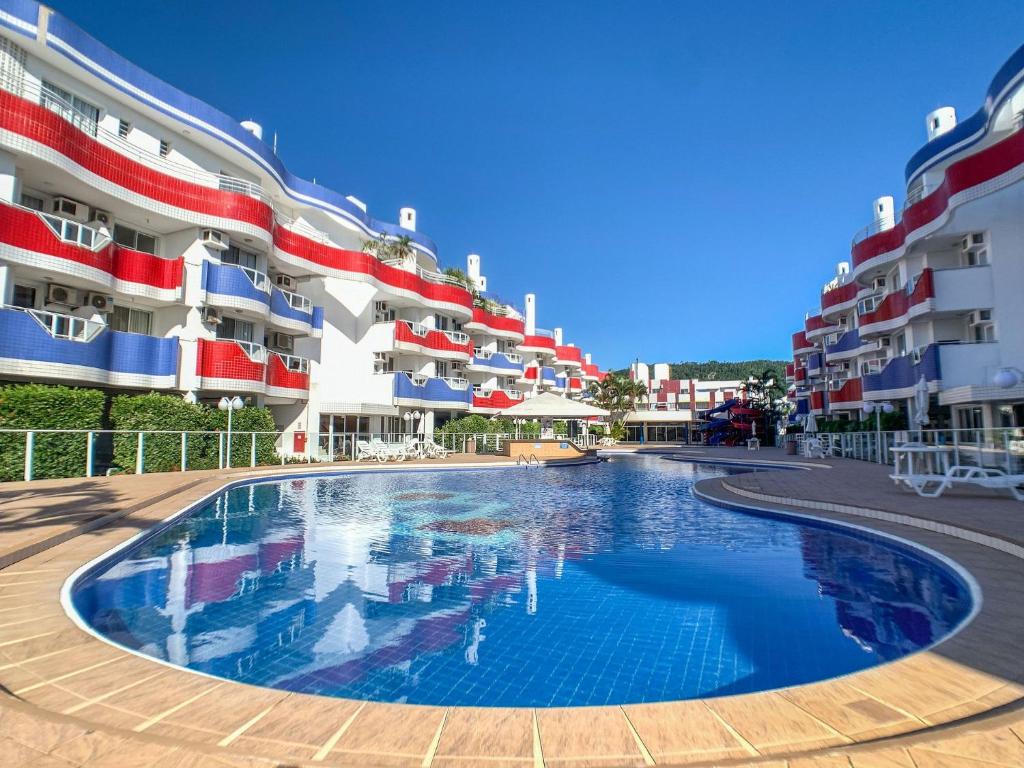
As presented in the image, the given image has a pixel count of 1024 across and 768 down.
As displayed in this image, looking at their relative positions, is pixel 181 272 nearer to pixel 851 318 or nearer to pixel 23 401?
pixel 23 401

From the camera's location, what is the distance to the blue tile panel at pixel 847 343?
→ 34562mm

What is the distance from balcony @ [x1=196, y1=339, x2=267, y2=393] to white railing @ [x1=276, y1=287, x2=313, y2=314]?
181 inches

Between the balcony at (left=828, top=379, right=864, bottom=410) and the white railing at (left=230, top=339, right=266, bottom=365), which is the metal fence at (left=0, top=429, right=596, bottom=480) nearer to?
the white railing at (left=230, top=339, right=266, bottom=365)

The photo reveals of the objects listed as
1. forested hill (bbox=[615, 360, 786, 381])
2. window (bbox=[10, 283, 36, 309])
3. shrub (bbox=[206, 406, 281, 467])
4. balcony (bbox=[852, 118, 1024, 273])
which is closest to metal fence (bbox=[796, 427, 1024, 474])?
balcony (bbox=[852, 118, 1024, 273])

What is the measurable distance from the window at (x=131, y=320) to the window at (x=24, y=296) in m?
2.35

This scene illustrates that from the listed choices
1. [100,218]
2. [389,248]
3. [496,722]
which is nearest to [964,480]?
[496,722]

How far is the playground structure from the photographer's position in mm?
52156

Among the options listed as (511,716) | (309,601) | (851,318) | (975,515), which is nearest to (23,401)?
(309,601)

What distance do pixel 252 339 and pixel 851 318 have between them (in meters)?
37.7

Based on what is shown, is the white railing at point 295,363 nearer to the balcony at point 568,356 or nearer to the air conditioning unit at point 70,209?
the air conditioning unit at point 70,209

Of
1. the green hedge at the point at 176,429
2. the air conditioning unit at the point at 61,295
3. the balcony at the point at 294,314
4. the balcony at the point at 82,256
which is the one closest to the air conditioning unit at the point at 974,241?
the balcony at the point at 294,314

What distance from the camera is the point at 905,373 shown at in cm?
2483

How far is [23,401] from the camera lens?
48.0 feet

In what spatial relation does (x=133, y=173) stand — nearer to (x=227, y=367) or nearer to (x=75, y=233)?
(x=75, y=233)
